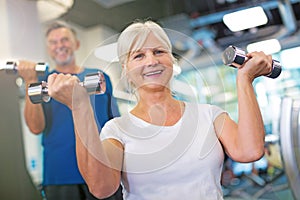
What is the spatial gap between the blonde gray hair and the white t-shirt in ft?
0.43

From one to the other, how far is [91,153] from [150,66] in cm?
20

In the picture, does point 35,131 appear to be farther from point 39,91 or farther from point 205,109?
point 205,109

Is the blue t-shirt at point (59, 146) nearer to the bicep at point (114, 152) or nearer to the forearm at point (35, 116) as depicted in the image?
the forearm at point (35, 116)

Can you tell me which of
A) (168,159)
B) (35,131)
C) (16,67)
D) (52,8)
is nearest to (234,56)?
(168,159)

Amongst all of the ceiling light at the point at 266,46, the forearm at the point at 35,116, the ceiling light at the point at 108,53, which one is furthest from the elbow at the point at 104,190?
the ceiling light at the point at 266,46

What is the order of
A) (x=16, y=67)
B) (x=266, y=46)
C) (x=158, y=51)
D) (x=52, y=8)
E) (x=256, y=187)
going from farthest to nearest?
1. (x=256, y=187)
2. (x=266, y=46)
3. (x=52, y=8)
4. (x=16, y=67)
5. (x=158, y=51)

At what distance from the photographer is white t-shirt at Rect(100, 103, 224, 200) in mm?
690

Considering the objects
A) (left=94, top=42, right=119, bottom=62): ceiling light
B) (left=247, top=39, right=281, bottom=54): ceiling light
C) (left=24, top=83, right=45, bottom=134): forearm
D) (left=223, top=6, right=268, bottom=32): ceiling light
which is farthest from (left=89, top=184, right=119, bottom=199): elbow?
(left=223, top=6, right=268, bottom=32): ceiling light

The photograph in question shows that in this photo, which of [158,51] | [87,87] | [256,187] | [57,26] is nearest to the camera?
[87,87]

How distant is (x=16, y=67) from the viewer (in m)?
0.94

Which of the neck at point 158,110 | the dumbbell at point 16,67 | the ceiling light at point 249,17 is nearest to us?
the neck at point 158,110

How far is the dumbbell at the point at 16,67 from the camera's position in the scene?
870 mm

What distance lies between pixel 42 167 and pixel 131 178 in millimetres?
582

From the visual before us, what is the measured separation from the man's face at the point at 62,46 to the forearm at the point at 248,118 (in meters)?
0.50
